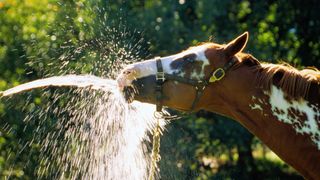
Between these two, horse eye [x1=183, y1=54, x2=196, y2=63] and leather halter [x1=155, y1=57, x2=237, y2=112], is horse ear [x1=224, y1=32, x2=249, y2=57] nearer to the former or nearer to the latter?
leather halter [x1=155, y1=57, x2=237, y2=112]

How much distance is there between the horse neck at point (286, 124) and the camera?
4543 mm

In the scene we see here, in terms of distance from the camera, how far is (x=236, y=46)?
183 inches

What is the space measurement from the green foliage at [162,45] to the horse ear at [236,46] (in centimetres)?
312

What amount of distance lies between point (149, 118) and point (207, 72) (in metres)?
1.25

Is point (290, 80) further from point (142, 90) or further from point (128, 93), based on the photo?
point (128, 93)

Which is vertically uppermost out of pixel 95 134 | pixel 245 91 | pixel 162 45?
pixel 245 91

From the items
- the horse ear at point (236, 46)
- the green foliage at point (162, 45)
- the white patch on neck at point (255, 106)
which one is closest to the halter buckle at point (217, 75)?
the horse ear at point (236, 46)

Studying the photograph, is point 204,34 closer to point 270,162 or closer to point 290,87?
point 270,162

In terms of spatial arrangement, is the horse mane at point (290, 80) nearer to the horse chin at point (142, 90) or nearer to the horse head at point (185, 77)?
the horse head at point (185, 77)

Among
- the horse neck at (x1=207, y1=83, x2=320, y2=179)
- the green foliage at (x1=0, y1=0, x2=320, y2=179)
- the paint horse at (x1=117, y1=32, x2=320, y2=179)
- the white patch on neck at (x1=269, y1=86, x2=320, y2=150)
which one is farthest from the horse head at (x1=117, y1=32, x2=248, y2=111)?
the green foliage at (x1=0, y1=0, x2=320, y2=179)

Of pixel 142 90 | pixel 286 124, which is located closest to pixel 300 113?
pixel 286 124

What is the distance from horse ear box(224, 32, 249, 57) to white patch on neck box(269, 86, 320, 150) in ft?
1.21

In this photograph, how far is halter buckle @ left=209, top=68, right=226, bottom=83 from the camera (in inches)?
183

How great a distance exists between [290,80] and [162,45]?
6.80 meters
